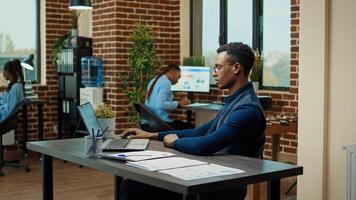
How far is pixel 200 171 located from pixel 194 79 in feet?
15.4

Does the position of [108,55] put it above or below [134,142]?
above

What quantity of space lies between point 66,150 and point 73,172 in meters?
3.52

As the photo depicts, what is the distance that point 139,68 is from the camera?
6.80 meters

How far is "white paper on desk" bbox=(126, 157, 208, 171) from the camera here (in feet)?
7.68

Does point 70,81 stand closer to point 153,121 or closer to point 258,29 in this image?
point 153,121

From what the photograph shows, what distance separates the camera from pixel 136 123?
6.92 metres

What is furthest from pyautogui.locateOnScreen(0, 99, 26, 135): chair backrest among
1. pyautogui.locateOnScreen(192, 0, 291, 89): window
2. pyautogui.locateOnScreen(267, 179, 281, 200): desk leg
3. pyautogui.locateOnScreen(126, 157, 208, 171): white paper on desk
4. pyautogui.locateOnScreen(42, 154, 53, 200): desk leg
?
pyautogui.locateOnScreen(267, 179, 281, 200): desk leg

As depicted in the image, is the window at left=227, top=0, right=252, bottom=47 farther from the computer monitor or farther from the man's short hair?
the man's short hair

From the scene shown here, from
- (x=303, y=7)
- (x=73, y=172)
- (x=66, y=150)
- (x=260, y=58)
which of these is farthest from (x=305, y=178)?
(x=73, y=172)

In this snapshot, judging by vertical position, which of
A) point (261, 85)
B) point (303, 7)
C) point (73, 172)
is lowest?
point (73, 172)

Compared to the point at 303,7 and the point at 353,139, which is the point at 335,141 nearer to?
the point at 353,139

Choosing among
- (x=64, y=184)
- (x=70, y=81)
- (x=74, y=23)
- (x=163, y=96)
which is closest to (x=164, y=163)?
(x=64, y=184)

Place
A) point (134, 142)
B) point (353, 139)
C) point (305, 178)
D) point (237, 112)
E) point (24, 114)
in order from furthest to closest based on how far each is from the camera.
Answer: point (24, 114) → point (305, 178) → point (353, 139) → point (134, 142) → point (237, 112)

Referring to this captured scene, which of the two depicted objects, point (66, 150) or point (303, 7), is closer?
point (66, 150)
